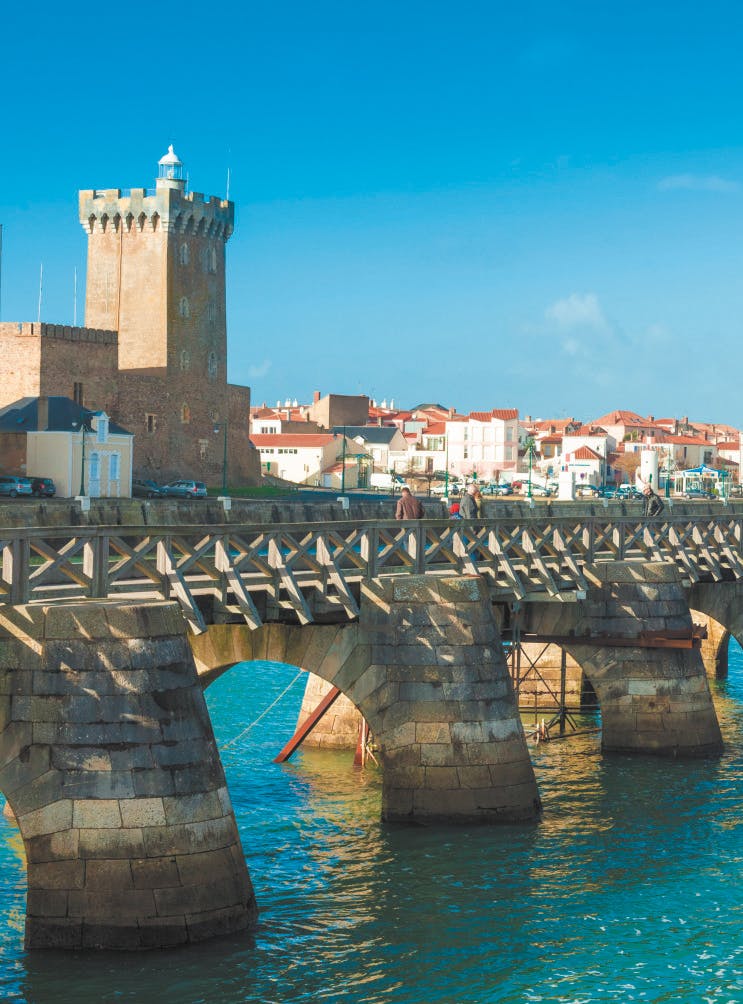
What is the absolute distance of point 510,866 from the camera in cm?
1861

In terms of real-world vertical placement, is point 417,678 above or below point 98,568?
below

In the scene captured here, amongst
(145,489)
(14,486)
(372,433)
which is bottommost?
(14,486)

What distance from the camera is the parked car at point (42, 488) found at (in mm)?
75312

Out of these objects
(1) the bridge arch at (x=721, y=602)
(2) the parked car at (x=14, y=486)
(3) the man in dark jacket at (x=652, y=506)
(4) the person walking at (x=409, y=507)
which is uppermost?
(2) the parked car at (x=14, y=486)

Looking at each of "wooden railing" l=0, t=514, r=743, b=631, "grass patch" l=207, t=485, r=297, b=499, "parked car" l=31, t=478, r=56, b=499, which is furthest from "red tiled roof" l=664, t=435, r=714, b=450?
"wooden railing" l=0, t=514, r=743, b=631

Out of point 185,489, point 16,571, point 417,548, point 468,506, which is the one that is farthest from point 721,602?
point 185,489

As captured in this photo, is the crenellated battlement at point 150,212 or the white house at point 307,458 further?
the white house at point 307,458

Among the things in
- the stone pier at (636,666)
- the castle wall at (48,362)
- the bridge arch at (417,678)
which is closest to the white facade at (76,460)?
the castle wall at (48,362)

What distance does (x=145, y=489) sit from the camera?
88250mm

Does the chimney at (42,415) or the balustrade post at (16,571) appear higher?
the chimney at (42,415)

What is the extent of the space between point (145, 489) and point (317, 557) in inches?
2760

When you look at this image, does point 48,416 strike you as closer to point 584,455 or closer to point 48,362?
point 48,362

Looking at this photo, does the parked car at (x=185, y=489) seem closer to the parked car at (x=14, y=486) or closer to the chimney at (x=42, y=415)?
the chimney at (x=42, y=415)

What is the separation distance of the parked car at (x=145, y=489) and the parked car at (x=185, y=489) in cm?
45
